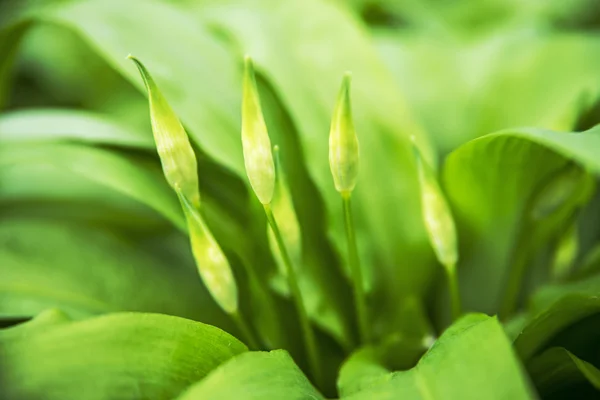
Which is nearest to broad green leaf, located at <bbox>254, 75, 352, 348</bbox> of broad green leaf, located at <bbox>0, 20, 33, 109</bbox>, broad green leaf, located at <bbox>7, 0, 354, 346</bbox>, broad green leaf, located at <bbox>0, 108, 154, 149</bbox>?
broad green leaf, located at <bbox>7, 0, 354, 346</bbox>

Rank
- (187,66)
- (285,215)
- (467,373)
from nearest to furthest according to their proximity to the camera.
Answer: (467,373) → (285,215) → (187,66)

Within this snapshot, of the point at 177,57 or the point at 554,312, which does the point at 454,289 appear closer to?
the point at 554,312

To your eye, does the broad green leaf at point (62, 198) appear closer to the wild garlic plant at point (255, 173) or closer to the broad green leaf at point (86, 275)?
the broad green leaf at point (86, 275)

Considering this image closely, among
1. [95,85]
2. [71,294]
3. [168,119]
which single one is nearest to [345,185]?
[168,119]

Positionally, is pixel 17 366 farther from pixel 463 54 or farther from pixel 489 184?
pixel 463 54

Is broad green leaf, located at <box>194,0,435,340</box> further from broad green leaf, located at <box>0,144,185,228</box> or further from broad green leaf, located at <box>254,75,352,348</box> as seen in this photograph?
broad green leaf, located at <box>0,144,185,228</box>

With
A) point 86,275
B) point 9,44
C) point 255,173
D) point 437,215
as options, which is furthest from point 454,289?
point 9,44

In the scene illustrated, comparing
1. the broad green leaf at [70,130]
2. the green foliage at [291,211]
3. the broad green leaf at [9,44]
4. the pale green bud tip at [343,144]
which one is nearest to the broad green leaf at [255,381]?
the green foliage at [291,211]
